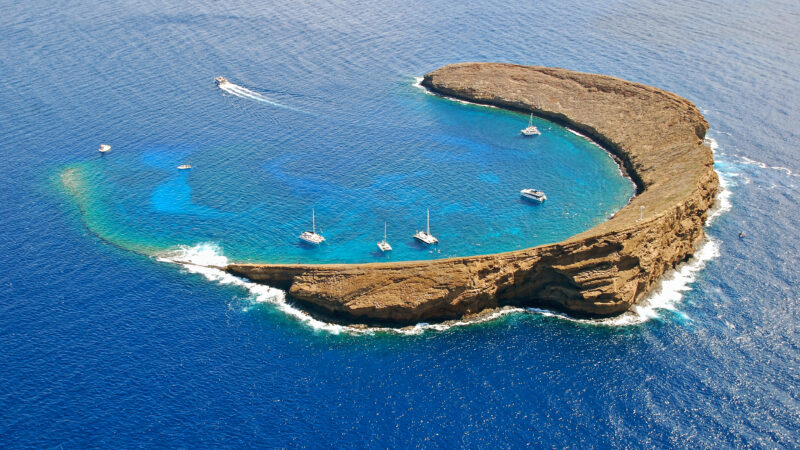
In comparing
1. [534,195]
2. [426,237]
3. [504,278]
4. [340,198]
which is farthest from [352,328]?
[534,195]

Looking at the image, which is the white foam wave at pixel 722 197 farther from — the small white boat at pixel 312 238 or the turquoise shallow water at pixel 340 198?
the small white boat at pixel 312 238

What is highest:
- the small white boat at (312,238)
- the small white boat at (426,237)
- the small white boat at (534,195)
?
the small white boat at (534,195)

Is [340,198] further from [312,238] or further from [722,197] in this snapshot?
[722,197]

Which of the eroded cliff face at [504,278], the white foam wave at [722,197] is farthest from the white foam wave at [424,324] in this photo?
the white foam wave at [722,197]

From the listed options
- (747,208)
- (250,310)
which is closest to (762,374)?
(747,208)

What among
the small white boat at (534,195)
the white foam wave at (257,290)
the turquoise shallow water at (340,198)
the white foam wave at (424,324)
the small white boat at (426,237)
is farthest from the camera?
the small white boat at (534,195)

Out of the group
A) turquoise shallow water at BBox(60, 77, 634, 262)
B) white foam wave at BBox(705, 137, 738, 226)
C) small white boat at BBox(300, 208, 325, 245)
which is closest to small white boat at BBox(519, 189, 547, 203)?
turquoise shallow water at BBox(60, 77, 634, 262)
